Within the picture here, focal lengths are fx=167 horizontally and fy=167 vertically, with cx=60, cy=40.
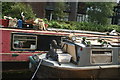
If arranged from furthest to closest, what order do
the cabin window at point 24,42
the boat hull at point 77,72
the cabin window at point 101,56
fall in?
1. the cabin window at point 24,42
2. the cabin window at point 101,56
3. the boat hull at point 77,72

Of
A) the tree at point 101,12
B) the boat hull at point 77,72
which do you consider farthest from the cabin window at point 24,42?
the tree at point 101,12

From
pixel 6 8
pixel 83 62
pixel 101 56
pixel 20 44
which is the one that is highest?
pixel 6 8

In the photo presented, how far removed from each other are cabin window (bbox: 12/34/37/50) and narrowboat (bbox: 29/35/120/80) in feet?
4.21

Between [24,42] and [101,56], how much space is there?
3275 mm

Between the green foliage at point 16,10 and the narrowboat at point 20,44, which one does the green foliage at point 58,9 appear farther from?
the narrowboat at point 20,44

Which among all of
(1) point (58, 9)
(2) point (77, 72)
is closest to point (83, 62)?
(2) point (77, 72)

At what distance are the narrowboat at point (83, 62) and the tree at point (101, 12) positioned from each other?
14.9 metres

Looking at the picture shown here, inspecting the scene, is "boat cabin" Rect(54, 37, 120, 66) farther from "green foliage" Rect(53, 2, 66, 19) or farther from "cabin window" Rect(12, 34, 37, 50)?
"green foliage" Rect(53, 2, 66, 19)

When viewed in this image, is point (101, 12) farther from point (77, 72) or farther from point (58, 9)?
point (77, 72)

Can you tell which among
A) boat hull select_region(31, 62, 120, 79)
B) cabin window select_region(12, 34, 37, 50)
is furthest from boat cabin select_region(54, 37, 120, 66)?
cabin window select_region(12, 34, 37, 50)

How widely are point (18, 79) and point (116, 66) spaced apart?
12.6 feet

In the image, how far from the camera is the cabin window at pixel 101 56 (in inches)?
216

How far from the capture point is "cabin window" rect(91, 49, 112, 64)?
18.0ft

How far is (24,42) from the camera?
7047 mm
